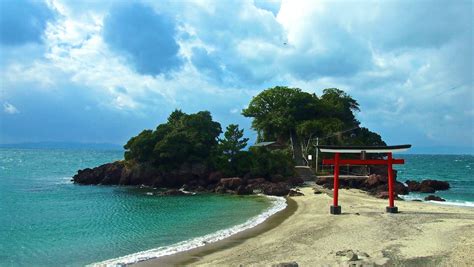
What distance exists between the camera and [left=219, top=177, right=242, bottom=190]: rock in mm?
49562

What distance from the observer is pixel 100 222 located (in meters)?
30.2

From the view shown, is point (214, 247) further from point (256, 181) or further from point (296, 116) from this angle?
point (296, 116)

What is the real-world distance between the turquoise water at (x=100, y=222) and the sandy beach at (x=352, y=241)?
375 centimetres

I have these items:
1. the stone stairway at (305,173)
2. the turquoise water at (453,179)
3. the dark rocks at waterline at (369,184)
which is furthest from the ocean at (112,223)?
the stone stairway at (305,173)

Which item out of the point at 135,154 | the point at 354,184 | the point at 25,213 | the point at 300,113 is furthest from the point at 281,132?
the point at 25,213

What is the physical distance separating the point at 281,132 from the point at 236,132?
580 inches

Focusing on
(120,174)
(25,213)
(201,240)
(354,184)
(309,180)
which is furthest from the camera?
(120,174)

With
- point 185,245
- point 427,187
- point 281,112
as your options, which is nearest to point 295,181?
point 427,187

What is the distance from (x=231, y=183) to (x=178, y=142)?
36.1 ft

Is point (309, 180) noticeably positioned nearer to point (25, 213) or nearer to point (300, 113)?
Answer: point (300, 113)

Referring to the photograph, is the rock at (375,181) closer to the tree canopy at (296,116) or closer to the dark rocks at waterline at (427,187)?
Result: the dark rocks at waterline at (427,187)

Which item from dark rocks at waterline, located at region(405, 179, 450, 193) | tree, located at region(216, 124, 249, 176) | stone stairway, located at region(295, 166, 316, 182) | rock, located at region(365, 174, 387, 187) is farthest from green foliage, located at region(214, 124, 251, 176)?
dark rocks at waterline, located at region(405, 179, 450, 193)

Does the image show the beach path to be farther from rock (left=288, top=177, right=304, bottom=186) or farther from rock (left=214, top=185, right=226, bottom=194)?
rock (left=288, top=177, right=304, bottom=186)

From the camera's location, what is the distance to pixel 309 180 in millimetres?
57219
